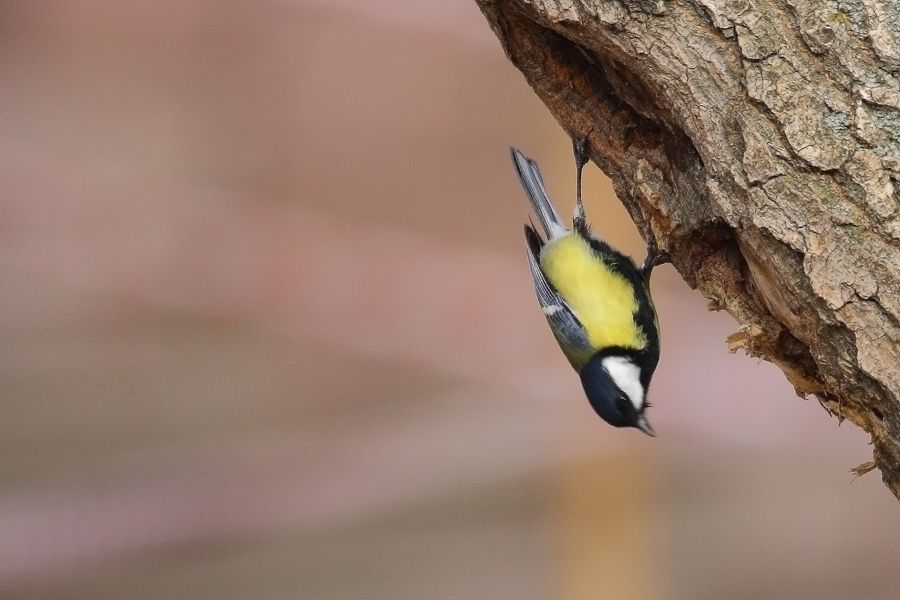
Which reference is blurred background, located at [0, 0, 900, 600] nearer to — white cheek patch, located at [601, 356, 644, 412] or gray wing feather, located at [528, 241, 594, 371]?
gray wing feather, located at [528, 241, 594, 371]

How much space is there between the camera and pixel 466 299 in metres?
3.94

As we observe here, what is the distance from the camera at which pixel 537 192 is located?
2734 millimetres

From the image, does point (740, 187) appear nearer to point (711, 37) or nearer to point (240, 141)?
point (711, 37)

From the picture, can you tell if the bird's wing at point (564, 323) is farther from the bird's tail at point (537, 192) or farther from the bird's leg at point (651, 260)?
the bird's leg at point (651, 260)

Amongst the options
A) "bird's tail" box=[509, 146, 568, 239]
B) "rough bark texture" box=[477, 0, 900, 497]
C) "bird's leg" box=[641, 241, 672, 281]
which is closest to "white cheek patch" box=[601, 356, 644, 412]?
"bird's leg" box=[641, 241, 672, 281]

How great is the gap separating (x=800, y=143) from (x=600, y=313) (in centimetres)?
122

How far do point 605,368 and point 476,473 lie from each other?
1723 millimetres

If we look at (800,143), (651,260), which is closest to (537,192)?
(651,260)

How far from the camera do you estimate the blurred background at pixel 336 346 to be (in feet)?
13.0

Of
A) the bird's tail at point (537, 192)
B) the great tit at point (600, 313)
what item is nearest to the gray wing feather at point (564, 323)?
the great tit at point (600, 313)

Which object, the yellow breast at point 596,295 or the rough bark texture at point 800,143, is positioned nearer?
the rough bark texture at point 800,143

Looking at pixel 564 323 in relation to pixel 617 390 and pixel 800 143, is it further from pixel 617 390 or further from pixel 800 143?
pixel 800 143

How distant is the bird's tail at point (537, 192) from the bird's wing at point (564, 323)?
0.09 meters

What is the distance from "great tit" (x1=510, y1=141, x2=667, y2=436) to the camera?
99.5 inches
